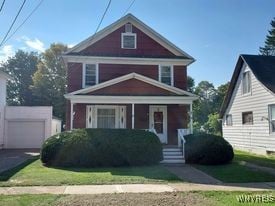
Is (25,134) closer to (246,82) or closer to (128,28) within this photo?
(128,28)

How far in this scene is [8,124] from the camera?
2597cm

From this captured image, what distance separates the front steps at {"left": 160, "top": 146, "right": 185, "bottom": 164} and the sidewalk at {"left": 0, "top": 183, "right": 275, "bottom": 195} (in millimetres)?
5691

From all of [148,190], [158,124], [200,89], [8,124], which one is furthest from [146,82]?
[200,89]

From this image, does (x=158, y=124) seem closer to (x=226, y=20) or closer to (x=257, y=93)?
(x=257, y=93)

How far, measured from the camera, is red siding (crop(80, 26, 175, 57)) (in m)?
21.0

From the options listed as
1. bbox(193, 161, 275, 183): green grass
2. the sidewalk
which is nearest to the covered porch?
bbox(193, 161, 275, 183): green grass

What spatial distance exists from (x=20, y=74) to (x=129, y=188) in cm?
5332

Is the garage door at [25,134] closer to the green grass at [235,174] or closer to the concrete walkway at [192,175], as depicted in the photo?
the concrete walkway at [192,175]

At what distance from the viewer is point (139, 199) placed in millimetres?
7926

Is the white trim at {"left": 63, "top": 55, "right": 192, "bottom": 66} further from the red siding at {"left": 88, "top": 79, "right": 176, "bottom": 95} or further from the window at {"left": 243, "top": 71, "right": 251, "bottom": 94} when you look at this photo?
the window at {"left": 243, "top": 71, "right": 251, "bottom": 94}

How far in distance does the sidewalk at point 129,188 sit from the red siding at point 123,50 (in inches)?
490

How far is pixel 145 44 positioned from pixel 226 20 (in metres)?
7.41

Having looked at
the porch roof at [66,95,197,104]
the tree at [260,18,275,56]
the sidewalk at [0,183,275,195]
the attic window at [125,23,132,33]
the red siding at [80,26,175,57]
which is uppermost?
the tree at [260,18,275,56]

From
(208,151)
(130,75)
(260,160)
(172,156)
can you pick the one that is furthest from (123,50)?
(260,160)
